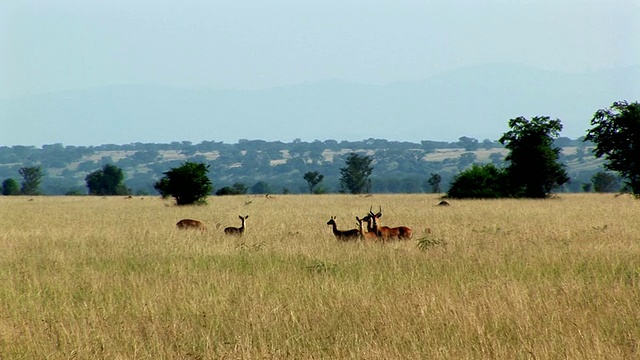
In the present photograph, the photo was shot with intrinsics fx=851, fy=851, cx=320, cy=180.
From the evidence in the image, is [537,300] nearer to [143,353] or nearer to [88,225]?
[143,353]

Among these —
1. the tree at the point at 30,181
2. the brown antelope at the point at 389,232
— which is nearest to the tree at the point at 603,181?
the tree at the point at 30,181

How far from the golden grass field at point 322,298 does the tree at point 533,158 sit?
31756 millimetres

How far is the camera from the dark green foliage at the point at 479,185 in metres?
46.6

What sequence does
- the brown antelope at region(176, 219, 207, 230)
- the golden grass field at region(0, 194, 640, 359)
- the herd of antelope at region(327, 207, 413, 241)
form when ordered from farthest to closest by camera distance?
the brown antelope at region(176, 219, 207, 230) < the herd of antelope at region(327, 207, 413, 241) < the golden grass field at region(0, 194, 640, 359)

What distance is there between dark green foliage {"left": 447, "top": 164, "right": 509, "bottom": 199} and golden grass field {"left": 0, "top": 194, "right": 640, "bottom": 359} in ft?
95.1

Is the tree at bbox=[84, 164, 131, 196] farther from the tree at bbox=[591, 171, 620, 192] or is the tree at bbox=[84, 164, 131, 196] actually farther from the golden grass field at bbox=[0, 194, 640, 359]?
the golden grass field at bbox=[0, 194, 640, 359]

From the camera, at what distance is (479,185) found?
47469mm

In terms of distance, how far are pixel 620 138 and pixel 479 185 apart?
16199mm

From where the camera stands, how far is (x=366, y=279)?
37.4ft

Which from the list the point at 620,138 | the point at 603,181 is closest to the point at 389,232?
the point at 620,138

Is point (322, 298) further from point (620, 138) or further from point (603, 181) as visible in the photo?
point (603, 181)

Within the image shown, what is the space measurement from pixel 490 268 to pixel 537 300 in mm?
Result: 3025

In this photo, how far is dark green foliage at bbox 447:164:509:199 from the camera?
4656 centimetres

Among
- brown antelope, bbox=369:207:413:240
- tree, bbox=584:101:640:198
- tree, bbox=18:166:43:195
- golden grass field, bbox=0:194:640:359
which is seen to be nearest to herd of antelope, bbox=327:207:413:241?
brown antelope, bbox=369:207:413:240
